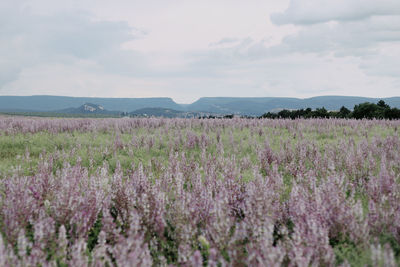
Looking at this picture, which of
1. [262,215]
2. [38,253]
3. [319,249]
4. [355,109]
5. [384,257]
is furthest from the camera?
[355,109]

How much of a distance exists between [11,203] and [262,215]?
10.0 ft

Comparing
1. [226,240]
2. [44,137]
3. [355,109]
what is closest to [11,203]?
[226,240]

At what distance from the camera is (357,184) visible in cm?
575

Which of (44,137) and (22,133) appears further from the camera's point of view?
(22,133)

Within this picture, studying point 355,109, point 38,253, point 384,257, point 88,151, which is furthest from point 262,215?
point 355,109

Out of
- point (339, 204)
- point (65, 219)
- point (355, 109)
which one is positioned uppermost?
point (355, 109)

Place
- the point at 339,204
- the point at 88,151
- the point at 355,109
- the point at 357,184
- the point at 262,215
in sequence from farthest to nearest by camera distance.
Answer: the point at 355,109 → the point at 88,151 → the point at 357,184 → the point at 339,204 → the point at 262,215

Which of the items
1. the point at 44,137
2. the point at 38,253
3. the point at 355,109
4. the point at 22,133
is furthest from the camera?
the point at 355,109

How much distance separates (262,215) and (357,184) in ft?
10.5

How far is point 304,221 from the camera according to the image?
11.6 ft

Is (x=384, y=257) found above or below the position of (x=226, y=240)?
above

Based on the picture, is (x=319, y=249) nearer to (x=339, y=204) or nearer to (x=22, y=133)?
(x=339, y=204)

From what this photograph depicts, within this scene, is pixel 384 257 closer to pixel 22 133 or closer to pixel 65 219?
pixel 65 219

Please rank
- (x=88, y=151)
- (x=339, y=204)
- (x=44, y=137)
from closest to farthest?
(x=339, y=204) → (x=88, y=151) → (x=44, y=137)
